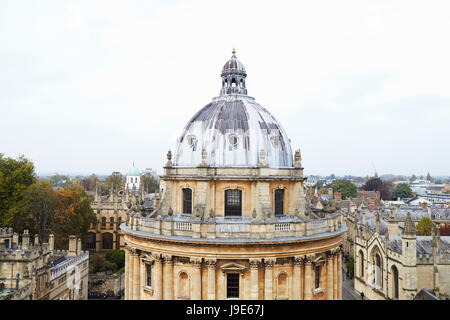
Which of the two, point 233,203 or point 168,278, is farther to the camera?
point 233,203

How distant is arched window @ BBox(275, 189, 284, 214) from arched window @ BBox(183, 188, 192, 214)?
657 cm

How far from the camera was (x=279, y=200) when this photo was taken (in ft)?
94.6

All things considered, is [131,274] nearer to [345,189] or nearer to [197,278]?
[197,278]

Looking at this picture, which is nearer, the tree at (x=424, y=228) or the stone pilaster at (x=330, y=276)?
the stone pilaster at (x=330, y=276)

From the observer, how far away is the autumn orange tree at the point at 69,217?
176ft

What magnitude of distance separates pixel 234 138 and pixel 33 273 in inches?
811

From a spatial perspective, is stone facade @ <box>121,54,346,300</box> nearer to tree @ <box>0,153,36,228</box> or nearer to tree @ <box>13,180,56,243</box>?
tree @ <box>13,180,56,243</box>

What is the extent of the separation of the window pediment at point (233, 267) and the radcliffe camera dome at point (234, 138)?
24.0ft

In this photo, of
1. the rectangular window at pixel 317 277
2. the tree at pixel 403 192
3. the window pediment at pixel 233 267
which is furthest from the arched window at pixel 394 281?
the tree at pixel 403 192

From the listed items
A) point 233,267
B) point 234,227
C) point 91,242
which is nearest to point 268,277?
point 233,267

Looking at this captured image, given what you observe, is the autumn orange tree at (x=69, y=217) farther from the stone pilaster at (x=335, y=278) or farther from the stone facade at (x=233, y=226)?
the stone pilaster at (x=335, y=278)

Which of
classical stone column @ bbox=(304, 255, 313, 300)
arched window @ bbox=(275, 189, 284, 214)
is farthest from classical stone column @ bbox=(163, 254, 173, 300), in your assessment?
classical stone column @ bbox=(304, 255, 313, 300)

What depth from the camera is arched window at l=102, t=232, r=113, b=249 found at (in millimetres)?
71938

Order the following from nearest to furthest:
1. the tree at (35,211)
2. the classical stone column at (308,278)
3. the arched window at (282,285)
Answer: the arched window at (282,285), the classical stone column at (308,278), the tree at (35,211)
